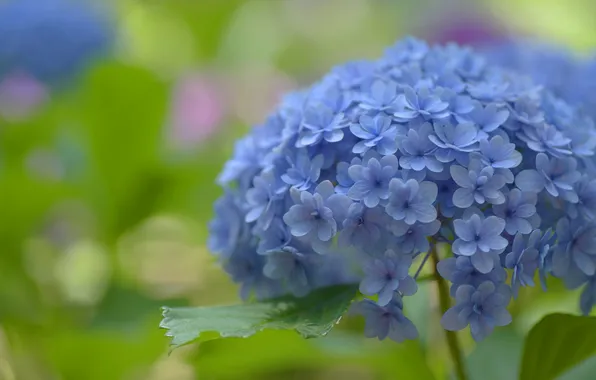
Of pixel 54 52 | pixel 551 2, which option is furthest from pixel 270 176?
pixel 551 2

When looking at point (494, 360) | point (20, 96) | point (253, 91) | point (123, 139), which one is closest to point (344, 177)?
point (494, 360)

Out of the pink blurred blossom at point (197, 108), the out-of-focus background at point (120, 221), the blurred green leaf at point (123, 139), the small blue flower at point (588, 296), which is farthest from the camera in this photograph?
the pink blurred blossom at point (197, 108)

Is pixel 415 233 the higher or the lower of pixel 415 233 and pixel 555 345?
the higher

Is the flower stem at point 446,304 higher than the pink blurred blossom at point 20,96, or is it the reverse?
the pink blurred blossom at point 20,96

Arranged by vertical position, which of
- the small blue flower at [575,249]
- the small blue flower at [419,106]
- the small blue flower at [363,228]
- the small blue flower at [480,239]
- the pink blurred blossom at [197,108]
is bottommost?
the small blue flower at [575,249]

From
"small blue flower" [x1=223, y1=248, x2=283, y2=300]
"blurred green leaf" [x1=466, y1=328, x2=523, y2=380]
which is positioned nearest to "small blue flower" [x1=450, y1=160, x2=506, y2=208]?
"small blue flower" [x1=223, y1=248, x2=283, y2=300]

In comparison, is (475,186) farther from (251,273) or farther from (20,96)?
(20,96)

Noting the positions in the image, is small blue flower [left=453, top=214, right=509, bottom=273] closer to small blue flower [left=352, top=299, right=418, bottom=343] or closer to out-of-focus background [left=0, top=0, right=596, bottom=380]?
small blue flower [left=352, top=299, right=418, bottom=343]

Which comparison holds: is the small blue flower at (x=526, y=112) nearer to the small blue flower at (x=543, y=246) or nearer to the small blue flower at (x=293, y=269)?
the small blue flower at (x=543, y=246)

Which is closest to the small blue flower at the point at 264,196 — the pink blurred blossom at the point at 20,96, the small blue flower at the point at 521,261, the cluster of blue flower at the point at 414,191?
the cluster of blue flower at the point at 414,191
